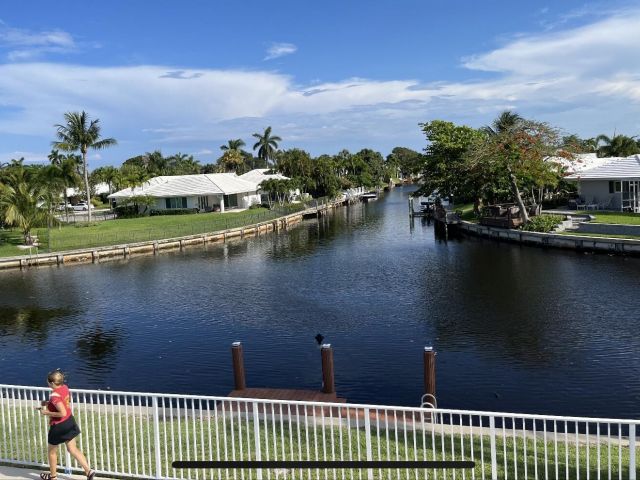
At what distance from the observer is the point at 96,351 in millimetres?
22578

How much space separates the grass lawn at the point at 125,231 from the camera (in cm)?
5200

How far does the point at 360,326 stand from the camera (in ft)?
78.8

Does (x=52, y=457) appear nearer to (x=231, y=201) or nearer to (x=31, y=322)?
(x=31, y=322)

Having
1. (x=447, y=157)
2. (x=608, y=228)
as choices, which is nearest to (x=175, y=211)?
(x=447, y=157)

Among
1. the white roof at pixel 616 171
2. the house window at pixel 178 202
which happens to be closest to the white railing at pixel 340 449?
the white roof at pixel 616 171

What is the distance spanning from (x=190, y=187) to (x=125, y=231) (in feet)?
75.0

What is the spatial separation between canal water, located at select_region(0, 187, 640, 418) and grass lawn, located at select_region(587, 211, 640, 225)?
7.13 m

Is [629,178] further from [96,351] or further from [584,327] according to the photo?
[96,351]

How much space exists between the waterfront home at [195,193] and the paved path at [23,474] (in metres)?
69.0

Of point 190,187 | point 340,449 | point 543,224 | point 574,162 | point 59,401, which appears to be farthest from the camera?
point 190,187

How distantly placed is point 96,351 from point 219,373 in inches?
237

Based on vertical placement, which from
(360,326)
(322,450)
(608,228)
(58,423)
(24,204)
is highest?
(24,204)

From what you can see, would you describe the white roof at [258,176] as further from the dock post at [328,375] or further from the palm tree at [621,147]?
the dock post at [328,375]

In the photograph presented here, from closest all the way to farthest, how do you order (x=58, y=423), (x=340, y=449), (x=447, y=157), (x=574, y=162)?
1. (x=58, y=423)
2. (x=340, y=449)
3. (x=574, y=162)
4. (x=447, y=157)
